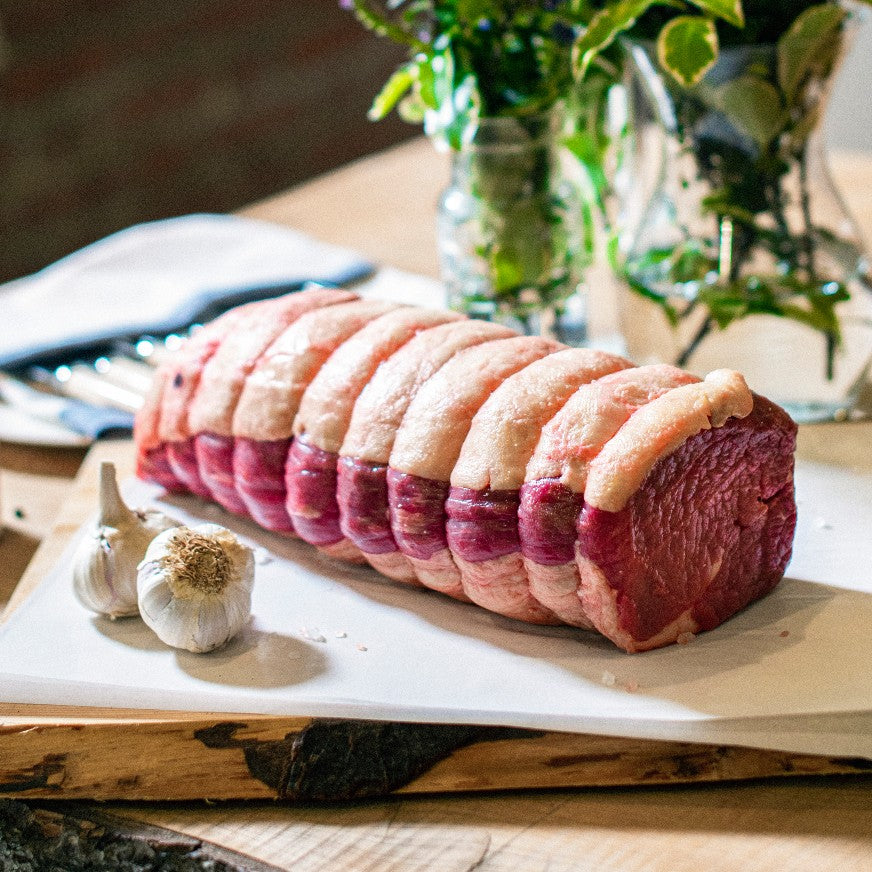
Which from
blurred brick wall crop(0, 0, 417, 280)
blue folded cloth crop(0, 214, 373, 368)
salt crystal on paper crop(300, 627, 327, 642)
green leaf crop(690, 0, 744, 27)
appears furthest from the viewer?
blurred brick wall crop(0, 0, 417, 280)

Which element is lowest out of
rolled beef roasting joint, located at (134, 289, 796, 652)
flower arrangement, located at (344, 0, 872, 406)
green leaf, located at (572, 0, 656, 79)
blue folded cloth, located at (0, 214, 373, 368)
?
blue folded cloth, located at (0, 214, 373, 368)

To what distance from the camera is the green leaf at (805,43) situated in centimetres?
144

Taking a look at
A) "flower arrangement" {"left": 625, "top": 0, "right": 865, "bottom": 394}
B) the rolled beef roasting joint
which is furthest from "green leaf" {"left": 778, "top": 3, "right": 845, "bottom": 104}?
the rolled beef roasting joint

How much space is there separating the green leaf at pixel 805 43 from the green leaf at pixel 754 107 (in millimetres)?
23

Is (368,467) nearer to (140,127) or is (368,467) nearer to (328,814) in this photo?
(328,814)

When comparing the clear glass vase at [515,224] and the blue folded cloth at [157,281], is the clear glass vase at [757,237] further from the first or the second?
the blue folded cloth at [157,281]

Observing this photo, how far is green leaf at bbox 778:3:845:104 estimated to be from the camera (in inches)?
56.7

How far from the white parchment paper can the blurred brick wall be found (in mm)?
3340

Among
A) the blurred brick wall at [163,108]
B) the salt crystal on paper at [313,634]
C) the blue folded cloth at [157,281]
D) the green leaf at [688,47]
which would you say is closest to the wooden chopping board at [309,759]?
the salt crystal on paper at [313,634]

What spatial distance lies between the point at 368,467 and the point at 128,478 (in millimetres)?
541

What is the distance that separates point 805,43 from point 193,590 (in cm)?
101

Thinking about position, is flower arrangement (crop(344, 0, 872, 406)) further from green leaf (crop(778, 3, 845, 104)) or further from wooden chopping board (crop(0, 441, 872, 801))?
wooden chopping board (crop(0, 441, 872, 801))

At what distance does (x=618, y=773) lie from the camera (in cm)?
106

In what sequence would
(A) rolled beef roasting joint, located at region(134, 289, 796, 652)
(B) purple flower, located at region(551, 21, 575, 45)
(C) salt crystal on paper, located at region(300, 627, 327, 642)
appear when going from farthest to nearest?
1. (B) purple flower, located at region(551, 21, 575, 45)
2. (C) salt crystal on paper, located at region(300, 627, 327, 642)
3. (A) rolled beef roasting joint, located at region(134, 289, 796, 652)
